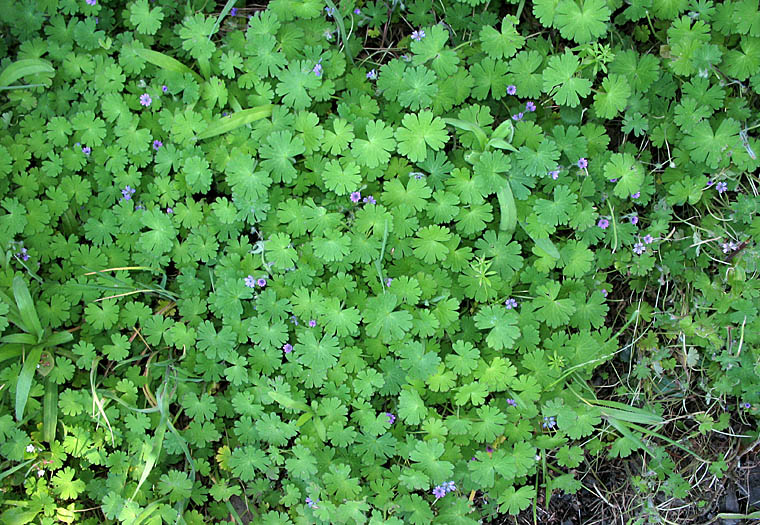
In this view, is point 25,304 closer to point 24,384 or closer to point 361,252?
point 24,384

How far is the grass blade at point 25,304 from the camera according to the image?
129 inches

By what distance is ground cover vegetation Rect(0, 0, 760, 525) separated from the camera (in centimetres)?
323

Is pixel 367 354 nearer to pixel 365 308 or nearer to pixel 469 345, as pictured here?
pixel 365 308

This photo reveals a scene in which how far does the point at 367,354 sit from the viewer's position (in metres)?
3.28

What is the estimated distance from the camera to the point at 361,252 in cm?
321

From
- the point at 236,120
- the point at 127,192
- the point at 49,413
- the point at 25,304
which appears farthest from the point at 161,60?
the point at 49,413

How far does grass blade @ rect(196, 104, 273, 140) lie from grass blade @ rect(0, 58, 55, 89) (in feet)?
3.18

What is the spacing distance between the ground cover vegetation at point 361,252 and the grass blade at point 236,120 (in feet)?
0.05

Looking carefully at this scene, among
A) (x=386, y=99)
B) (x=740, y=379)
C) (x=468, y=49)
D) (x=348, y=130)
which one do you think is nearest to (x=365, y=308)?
(x=348, y=130)

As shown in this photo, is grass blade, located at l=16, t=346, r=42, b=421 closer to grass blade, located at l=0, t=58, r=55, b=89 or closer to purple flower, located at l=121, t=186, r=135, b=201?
purple flower, located at l=121, t=186, r=135, b=201

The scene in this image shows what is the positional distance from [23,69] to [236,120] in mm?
1273

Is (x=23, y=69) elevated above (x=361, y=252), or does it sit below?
above

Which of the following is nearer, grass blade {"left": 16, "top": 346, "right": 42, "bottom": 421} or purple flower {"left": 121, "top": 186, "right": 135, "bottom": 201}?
grass blade {"left": 16, "top": 346, "right": 42, "bottom": 421}

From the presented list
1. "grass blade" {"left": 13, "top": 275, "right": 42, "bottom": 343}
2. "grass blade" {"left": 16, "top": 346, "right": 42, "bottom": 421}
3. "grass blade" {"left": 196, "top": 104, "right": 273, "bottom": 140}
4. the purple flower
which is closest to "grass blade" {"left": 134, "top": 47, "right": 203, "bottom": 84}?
"grass blade" {"left": 196, "top": 104, "right": 273, "bottom": 140}
